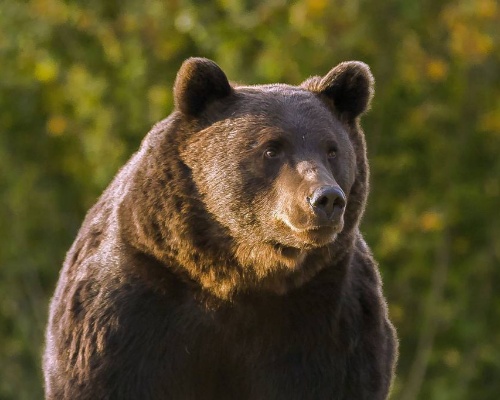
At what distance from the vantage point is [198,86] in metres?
8.20

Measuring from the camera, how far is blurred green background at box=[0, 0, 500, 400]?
19.0m

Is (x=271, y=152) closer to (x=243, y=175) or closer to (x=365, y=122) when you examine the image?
(x=243, y=175)

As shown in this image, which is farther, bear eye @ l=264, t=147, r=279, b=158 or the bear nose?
bear eye @ l=264, t=147, r=279, b=158

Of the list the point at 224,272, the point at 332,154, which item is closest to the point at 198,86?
the point at 332,154

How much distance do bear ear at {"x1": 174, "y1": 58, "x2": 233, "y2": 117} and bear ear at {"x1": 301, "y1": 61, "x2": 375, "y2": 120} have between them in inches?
19.8

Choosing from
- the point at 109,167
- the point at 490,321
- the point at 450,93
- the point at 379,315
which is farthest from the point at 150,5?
A: the point at 379,315

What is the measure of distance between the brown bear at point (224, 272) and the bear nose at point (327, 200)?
0.40 m

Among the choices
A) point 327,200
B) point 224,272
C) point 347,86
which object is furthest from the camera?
point 347,86

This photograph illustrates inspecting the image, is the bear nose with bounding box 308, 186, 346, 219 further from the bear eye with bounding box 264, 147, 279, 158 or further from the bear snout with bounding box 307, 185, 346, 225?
the bear eye with bounding box 264, 147, 279, 158

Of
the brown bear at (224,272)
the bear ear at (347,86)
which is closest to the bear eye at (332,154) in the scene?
the brown bear at (224,272)

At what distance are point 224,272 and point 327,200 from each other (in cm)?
87

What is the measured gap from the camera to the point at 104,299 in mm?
8180

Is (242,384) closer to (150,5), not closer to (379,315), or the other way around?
(379,315)

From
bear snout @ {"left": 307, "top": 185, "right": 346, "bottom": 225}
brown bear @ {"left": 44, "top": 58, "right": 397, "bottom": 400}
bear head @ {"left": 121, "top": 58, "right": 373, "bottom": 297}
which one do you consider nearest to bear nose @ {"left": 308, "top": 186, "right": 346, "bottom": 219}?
bear snout @ {"left": 307, "top": 185, "right": 346, "bottom": 225}
